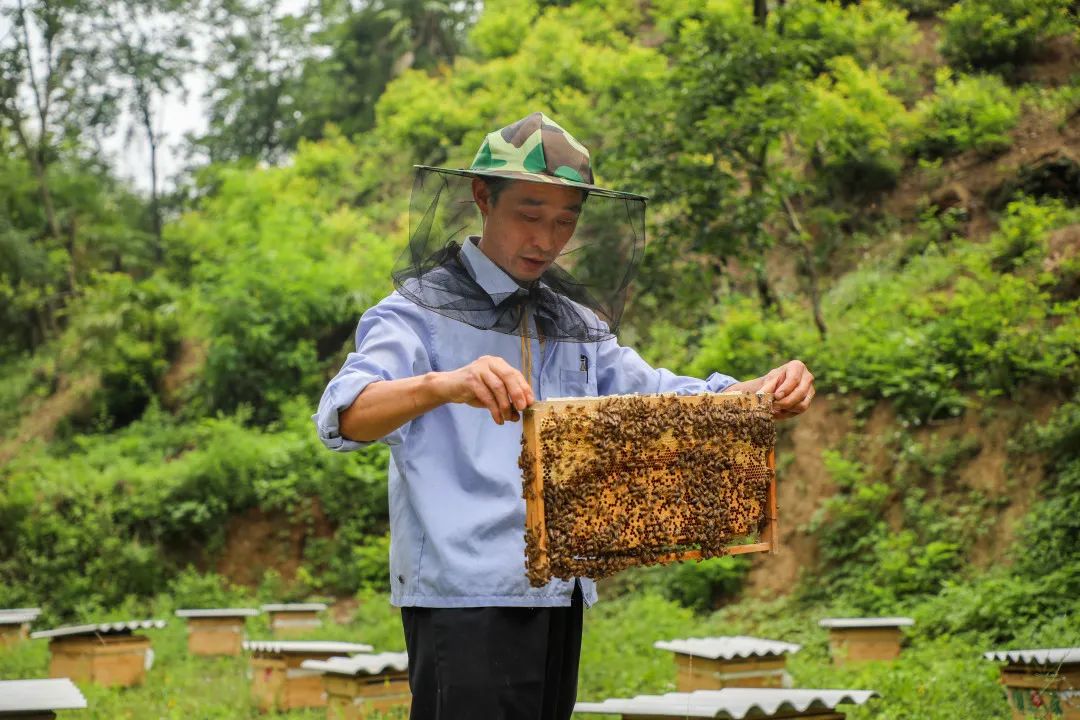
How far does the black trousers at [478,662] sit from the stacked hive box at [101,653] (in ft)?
19.7

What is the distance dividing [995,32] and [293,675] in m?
11.3

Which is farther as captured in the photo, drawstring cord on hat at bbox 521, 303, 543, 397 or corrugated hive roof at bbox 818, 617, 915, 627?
corrugated hive roof at bbox 818, 617, 915, 627

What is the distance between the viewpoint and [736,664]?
5664 millimetres

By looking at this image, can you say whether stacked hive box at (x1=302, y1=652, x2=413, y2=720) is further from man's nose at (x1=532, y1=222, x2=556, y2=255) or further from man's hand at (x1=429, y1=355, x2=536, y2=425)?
man's hand at (x1=429, y1=355, x2=536, y2=425)

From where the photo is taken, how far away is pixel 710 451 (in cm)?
263

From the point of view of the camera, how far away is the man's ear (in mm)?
2717

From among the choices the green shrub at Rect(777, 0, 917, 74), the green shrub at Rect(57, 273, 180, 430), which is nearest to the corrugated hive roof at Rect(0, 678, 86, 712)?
the green shrub at Rect(777, 0, 917, 74)

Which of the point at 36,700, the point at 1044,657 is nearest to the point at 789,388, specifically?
Result: the point at 1044,657

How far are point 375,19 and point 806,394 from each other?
949 inches

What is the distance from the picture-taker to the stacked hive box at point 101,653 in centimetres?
765

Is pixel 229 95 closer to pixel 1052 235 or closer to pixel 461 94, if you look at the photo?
pixel 461 94

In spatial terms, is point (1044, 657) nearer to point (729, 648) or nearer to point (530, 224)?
point (729, 648)

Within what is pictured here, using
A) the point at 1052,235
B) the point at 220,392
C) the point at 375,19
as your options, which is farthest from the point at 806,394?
the point at 375,19

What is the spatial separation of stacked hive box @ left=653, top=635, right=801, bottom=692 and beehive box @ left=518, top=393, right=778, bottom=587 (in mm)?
2941
